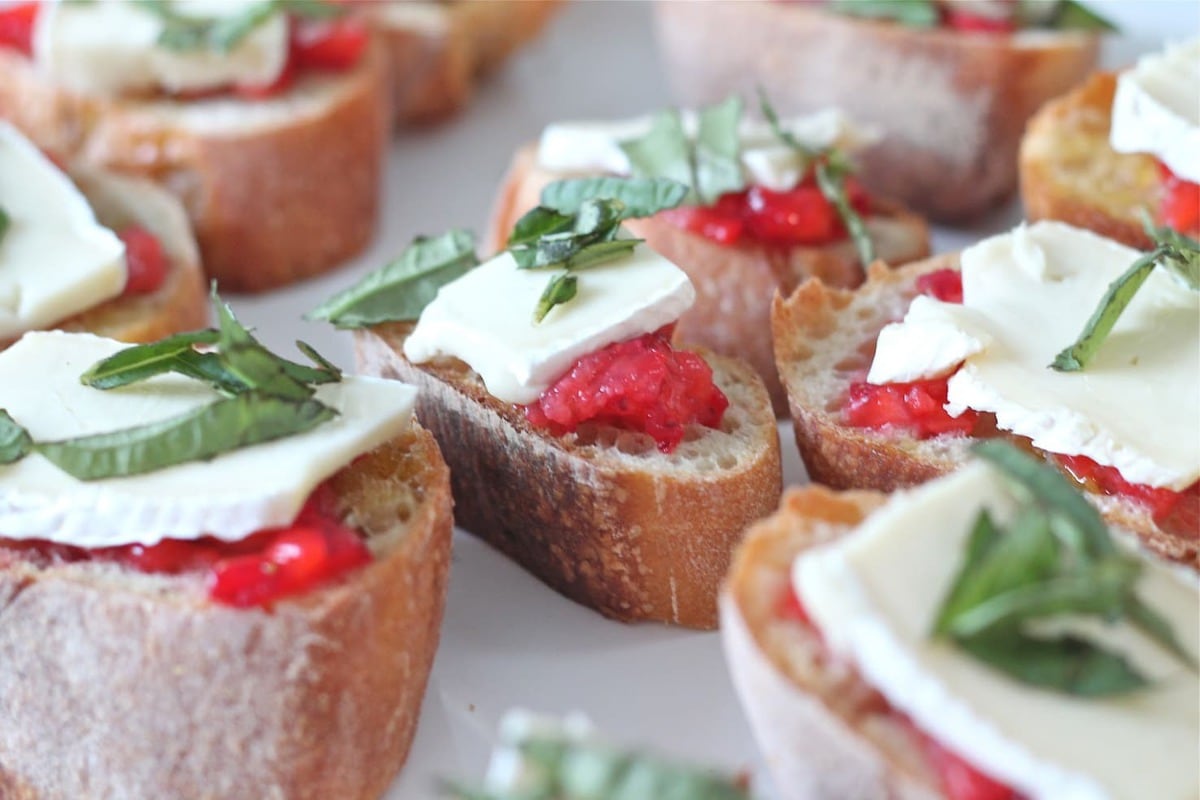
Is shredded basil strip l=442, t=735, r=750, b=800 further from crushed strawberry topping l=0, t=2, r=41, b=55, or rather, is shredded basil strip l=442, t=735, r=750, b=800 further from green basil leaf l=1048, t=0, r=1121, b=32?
crushed strawberry topping l=0, t=2, r=41, b=55

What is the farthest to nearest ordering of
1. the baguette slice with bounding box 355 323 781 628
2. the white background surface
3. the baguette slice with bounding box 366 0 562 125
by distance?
the baguette slice with bounding box 366 0 562 125 → the baguette slice with bounding box 355 323 781 628 → the white background surface

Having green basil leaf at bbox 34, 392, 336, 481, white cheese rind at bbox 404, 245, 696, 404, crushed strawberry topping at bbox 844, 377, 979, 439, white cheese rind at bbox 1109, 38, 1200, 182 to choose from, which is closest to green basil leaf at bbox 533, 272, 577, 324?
white cheese rind at bbox 404, 245, 696, 404

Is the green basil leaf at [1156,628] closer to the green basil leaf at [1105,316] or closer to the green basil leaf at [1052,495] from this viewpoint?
the green basil leaf at [1052,495]

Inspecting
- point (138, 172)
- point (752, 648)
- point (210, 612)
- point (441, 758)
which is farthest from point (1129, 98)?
point (138, 172)

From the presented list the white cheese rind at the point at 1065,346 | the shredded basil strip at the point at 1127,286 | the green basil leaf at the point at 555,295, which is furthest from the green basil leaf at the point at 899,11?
the green basil leaf at the point at 555,295

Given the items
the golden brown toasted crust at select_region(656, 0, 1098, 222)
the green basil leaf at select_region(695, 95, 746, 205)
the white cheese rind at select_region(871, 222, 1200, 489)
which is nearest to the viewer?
the white cheese rind at select_region(871, 222, 1200, 489)

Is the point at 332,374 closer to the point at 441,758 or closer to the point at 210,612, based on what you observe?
the point at 210,612
